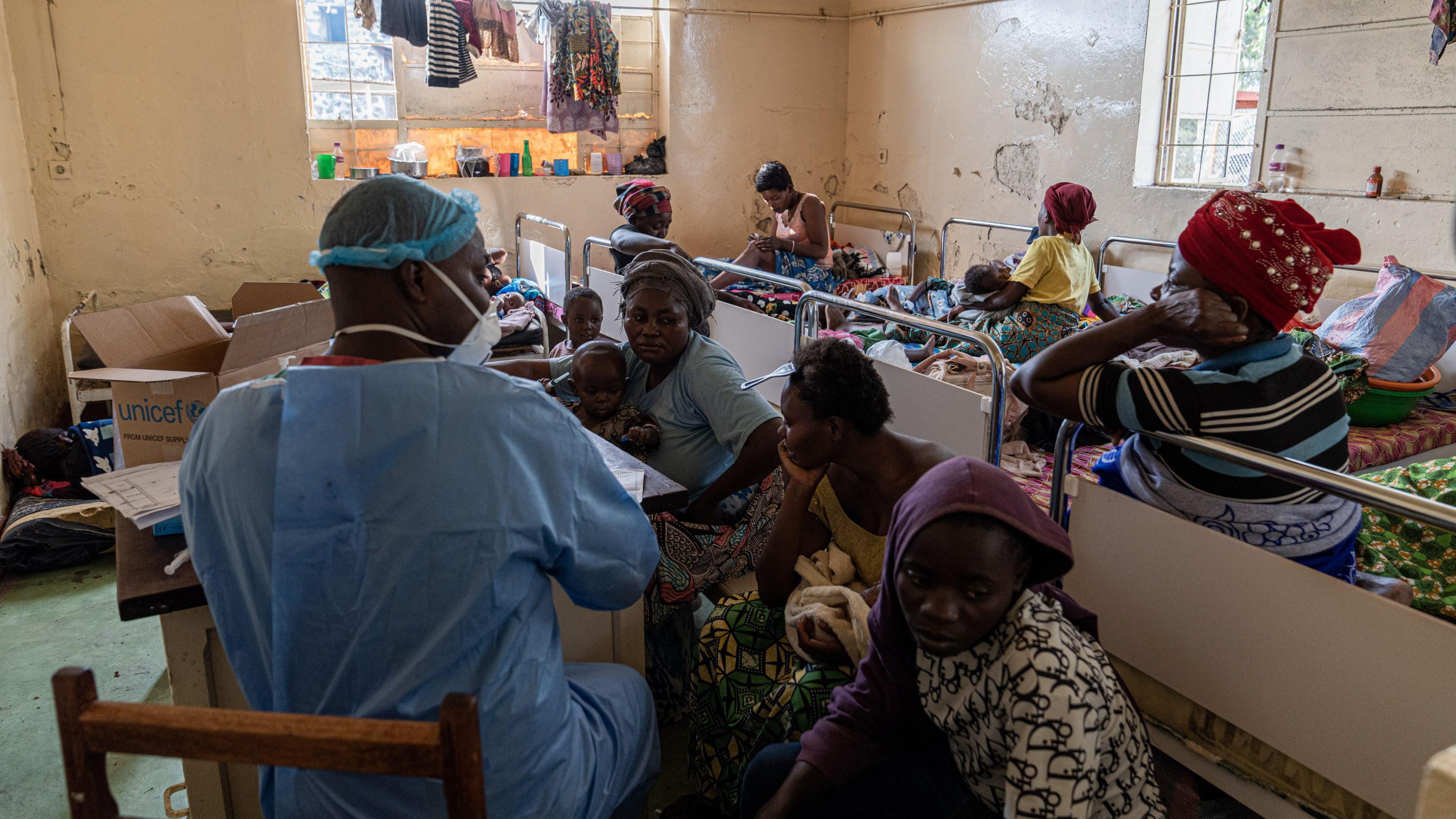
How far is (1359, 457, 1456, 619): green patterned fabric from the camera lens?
2.33m

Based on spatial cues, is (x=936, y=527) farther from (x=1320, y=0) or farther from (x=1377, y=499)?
(x=1320, y=0)

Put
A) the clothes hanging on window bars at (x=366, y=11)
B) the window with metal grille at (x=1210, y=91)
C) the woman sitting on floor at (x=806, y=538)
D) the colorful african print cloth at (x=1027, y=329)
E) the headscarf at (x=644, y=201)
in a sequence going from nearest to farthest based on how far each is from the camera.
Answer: the woman sitting on floor at (x=806, y=538), the colorful african print cloth at (x=1027, y=329), the headscarf at (x=644, y=201), the window with metal grille at (x=1210, y=91), the clothes hanging on window bars at (x=366, y=11)

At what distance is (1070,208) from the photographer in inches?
199

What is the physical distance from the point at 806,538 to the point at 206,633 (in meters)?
1.30

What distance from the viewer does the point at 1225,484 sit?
2031mm

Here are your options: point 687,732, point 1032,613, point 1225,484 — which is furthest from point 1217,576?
point 687,732

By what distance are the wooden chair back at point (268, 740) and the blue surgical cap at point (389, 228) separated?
26.9 inches

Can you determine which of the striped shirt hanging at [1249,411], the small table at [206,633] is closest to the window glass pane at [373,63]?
the small table at [206,633]

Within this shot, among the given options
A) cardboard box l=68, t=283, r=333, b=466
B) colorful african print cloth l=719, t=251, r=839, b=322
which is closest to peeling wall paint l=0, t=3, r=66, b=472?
cardboard box l=68, t=283, r=333, b=466

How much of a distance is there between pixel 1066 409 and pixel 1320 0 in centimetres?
448

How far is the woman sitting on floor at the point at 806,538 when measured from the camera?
213 cm

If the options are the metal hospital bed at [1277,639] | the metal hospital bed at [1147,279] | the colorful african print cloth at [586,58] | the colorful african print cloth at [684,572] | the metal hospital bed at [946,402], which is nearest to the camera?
the metal hospital bed at [1277,639]

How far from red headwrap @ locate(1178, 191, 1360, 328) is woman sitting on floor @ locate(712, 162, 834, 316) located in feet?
14.1

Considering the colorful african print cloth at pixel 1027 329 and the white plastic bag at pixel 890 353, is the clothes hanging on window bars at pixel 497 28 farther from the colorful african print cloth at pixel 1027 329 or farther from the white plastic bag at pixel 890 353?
the white plastic bag at pixel 890 353
